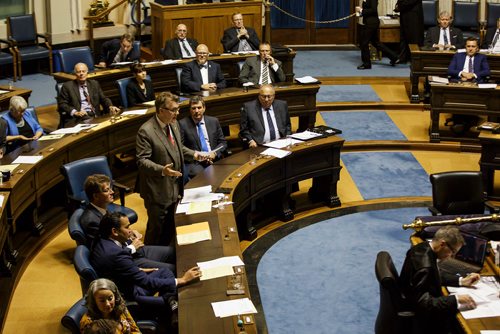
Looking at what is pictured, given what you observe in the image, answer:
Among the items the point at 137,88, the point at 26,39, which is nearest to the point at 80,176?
the point at 137,88

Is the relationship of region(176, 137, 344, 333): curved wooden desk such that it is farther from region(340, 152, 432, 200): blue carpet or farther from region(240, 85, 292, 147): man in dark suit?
region(340, 152, 432, 200): blue carpet

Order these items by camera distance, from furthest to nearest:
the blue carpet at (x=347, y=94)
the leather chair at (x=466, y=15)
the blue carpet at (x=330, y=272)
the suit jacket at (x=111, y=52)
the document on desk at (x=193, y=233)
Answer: the leather chair at (x=466, y=15) < the blue carpet at (x=347, y=94) < the suit jacket at (x=111, y=52) < the blue carpet at (x=330, y=272) < the document on desk at (x=193, y=233)

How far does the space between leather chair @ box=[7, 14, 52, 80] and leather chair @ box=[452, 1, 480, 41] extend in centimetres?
734

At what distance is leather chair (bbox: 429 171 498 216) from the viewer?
8062 mm

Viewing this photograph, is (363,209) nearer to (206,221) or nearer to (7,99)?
(206,221)

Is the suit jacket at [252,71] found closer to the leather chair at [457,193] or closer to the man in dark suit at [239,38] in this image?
the man in dark suit at [239,38]

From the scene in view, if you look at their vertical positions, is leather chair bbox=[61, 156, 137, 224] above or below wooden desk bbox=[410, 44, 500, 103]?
below

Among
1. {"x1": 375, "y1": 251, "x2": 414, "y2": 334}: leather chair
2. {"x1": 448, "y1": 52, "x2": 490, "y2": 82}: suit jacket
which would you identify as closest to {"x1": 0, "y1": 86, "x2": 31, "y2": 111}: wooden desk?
{"x1": 448, "y1": 52, "x2": 490, "y2": 82}: suit jacket

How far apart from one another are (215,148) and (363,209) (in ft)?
6.01

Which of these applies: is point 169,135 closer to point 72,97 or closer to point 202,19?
point 72,97

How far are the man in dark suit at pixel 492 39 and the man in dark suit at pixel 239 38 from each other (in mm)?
3664

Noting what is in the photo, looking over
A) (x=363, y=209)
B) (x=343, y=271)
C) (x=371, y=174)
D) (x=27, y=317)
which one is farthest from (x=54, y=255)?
(x=371, y=174)

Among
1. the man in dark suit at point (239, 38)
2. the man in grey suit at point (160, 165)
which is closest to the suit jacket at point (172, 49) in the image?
the man in dark suit at point (239, 38)

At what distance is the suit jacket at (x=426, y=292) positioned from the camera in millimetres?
5816
